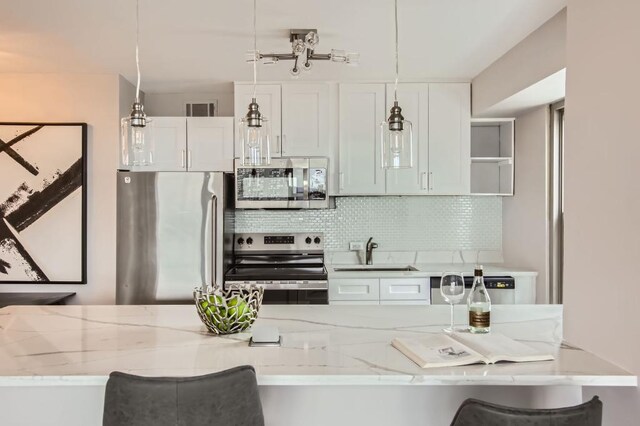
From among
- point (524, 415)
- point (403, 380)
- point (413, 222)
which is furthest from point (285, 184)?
point (524, 415)

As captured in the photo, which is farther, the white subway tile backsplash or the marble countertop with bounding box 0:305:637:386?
the white subway tile backsplash

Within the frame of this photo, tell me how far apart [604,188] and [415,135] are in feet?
8.46

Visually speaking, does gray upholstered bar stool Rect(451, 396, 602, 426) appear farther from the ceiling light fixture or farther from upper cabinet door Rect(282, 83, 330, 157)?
upper cabinet door Rect(282, 83, 330, 157)

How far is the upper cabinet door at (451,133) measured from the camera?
389cm

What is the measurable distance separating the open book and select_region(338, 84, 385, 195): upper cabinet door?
234 centimetres

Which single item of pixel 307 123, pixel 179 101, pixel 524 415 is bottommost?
pixel 524 415

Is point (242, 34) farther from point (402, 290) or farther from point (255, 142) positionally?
point (402, 290)

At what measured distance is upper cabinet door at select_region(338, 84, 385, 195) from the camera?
3.88 metres

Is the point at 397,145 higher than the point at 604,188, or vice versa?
the point at 397,145

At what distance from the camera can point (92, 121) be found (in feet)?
12.1

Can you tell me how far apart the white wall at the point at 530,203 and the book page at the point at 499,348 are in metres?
2.10

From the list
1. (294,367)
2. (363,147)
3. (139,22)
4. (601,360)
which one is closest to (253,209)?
(363,147)

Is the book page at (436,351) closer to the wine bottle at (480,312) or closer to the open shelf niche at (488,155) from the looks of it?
the wine bottle at (480,312)

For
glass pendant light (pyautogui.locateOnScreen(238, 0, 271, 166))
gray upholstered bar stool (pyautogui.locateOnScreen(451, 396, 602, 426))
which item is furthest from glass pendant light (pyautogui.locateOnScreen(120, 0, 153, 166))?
gray upholstered bar stool (pyautogui.locateOnScreen(451, 396, 602, 426))
